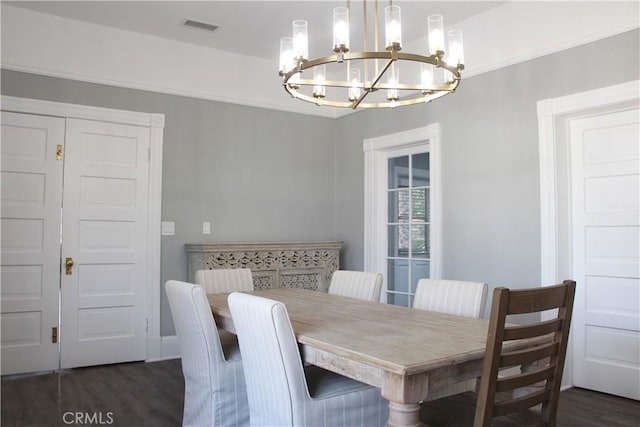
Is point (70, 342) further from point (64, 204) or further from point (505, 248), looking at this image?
point (505, 248)

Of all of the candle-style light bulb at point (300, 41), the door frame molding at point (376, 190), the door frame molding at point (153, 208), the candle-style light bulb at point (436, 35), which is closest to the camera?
the candle-style light bulb at point (436, 35)

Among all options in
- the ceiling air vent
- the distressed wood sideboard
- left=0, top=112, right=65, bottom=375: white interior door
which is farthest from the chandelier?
left=0, top=112, right=65, bottom=375: white interior door

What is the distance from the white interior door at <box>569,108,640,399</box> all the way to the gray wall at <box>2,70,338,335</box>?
8.64 feet

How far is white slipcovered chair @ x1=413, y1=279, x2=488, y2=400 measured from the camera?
2814 millimetres

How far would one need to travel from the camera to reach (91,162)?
14.1ft

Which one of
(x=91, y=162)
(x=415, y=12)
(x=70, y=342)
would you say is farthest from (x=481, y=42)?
(x=70, y=342)

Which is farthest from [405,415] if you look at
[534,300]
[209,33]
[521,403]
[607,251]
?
[209,33]

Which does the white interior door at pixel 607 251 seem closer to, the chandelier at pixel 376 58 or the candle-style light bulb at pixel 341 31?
the chandelier at pixel 376 58

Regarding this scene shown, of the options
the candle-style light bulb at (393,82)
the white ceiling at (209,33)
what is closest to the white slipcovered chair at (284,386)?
the candle-style light bulb at (393,82)

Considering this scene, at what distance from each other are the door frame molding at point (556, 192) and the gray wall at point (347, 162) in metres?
0.07

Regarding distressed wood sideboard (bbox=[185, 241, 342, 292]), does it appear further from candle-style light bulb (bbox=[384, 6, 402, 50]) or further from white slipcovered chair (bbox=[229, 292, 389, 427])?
candle-style light bulb (bbox=[384, 6, 402, 50])

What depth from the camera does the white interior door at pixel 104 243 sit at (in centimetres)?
421

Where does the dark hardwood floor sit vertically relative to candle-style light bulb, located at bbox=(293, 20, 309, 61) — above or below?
below

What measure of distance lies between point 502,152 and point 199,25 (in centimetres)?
268
